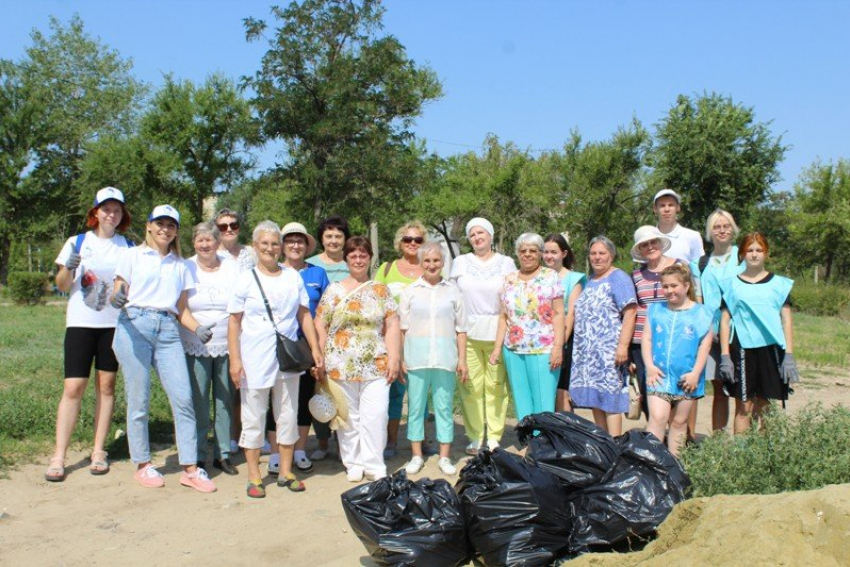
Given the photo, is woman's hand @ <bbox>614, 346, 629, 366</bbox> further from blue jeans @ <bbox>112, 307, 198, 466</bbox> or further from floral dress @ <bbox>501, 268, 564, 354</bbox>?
blue jeans @ <bbox>112, 307, 198, 466</bbox>

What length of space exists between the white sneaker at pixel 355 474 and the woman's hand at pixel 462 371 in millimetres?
1107

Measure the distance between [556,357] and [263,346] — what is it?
226 centimetres

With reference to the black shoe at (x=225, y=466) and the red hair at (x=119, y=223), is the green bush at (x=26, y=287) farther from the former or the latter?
the black shoe at (x=225, y=466)

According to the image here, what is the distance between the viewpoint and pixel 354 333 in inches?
216

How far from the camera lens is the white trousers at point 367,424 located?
5508 millimetres

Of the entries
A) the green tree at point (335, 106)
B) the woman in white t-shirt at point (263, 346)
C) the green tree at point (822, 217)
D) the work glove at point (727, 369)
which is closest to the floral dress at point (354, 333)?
the woman in white t-shirt at point (263, 346)

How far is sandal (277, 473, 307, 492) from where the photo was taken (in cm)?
525

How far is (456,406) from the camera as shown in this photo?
8.27 m

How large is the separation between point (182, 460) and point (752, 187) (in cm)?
1712

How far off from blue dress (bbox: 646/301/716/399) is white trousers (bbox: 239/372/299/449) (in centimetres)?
256

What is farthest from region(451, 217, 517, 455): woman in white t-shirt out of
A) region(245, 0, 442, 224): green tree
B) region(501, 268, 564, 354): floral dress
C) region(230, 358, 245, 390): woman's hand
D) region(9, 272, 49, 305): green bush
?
region(9, 272, 49, 305): green bush

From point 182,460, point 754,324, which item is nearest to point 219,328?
point 182,460

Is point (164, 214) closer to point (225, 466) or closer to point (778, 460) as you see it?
point (225, 466)

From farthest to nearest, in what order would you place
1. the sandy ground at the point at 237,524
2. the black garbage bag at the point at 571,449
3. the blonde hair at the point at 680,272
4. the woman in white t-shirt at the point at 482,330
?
the woman in white t-shirt at the point at 482,330, the blonde hair at the point at 680,272, the black garbage bag at the point at 571,449, the sandy ground at the point at 237,524
